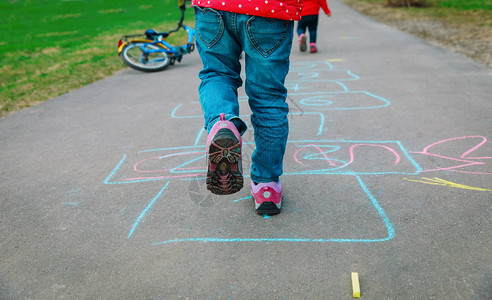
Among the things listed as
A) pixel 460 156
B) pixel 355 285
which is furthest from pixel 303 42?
pixel 355 285

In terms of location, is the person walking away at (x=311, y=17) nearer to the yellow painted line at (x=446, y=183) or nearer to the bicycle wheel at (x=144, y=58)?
the bicycle wheel at (x=144, y=58)

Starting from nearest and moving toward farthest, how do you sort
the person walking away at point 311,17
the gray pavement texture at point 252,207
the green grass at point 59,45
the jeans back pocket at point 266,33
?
the gray pavement texture at point 252,207
the jeans back pocket at point 266,33
the green grass at point 59,45
the person walking away at point 311,17

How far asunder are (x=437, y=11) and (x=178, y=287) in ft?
43.1

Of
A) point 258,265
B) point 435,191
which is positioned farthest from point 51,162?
point 435,191

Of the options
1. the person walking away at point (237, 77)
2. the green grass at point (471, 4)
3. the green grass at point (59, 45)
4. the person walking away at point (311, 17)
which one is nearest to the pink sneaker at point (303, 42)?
the person walking away at point (311, 17)

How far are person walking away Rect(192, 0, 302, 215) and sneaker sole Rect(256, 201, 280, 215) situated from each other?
9cm

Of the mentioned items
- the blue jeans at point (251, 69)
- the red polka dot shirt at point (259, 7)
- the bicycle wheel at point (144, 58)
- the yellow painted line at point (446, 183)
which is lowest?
the yellow painted line at point (446, 183)

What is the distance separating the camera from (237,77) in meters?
2.10

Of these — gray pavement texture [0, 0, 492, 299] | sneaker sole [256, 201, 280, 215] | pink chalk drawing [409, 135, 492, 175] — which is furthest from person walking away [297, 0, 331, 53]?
sneaker sole [256, 201, 280, 215]

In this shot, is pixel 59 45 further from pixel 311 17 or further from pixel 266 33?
pixel 266 33

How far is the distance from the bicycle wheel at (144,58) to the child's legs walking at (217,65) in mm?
4967

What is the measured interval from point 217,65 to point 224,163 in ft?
1.77

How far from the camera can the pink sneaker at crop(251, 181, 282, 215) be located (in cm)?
217

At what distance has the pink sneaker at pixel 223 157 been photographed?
1.74m
